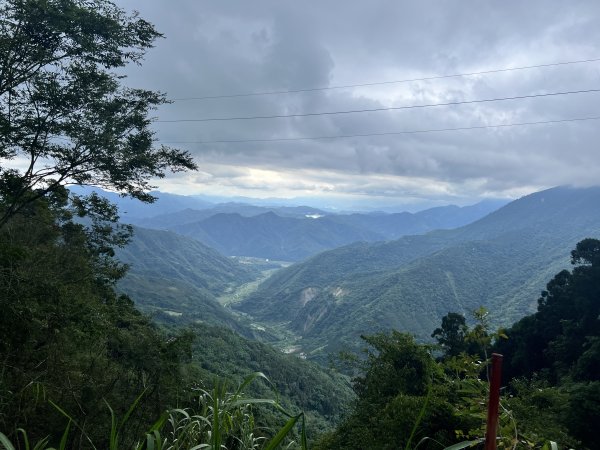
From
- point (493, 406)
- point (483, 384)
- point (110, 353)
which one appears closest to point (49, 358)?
point (483, 384)

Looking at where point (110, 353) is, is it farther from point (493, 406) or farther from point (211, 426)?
point (493, 406)

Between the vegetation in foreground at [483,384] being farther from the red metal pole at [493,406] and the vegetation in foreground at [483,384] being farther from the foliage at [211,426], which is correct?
the foliage at [211,426]

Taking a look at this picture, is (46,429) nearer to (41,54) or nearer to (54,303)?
(54,303)

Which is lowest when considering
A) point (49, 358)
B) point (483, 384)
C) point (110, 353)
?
point (110, 353)

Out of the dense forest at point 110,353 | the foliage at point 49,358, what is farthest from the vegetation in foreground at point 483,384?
the foliage at point 49,358

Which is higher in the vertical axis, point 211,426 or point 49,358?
point 211,426

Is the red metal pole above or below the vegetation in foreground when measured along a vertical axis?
above

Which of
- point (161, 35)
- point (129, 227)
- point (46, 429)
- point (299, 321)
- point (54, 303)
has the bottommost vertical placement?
point (299, 321)

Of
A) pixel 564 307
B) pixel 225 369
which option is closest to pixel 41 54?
pixel 564 307

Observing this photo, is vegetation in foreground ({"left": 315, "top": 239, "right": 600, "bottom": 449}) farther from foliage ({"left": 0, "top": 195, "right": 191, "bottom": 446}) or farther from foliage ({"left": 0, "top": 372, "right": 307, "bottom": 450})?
foliage ({"left": 0, "top": 195, "right": 191, "bottom": 446})

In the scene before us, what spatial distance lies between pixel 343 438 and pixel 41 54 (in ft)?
49.7

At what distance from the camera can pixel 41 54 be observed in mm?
10555

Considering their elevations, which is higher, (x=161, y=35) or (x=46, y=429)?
(x=161, y=35)

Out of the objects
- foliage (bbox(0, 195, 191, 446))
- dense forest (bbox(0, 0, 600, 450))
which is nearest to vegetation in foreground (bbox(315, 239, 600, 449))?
dense forest (bbox(0, 0, 600, 450))
